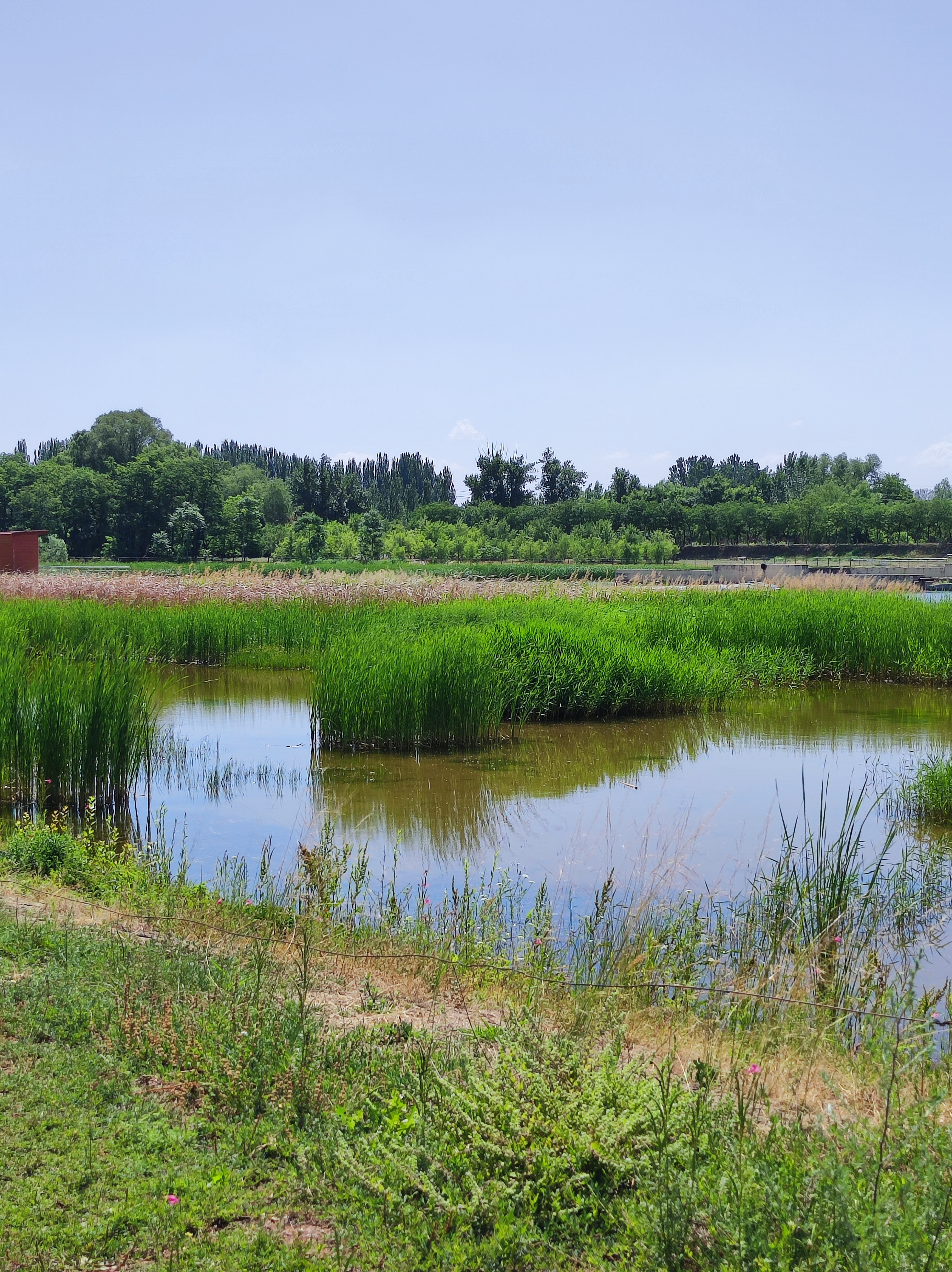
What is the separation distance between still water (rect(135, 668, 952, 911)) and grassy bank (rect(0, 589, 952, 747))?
1.44 feet

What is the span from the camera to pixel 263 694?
549 inches

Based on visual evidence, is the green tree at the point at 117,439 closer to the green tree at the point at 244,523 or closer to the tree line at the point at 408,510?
the tree line at the point at 408,510

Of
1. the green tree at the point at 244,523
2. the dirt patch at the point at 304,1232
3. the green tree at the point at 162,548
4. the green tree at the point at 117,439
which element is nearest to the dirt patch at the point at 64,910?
the dirt patch at the point at 304,1232

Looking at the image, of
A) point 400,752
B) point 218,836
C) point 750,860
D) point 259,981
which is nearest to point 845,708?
point 400,752

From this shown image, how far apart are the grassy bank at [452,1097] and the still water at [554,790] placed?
1356 millimetres

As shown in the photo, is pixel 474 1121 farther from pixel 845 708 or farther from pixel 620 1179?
pixel 845 708

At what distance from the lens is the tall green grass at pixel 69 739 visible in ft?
24.2

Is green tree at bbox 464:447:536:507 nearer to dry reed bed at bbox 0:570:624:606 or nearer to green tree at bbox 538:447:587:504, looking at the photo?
green tree at bbox 538:447:587:504

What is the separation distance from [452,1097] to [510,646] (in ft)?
31.7

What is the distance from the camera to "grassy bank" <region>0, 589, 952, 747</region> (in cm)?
1046

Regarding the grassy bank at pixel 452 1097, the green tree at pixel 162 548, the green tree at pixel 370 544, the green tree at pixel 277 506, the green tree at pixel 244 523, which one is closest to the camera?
the grassy bank at pixel 452 1097

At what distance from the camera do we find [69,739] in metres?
7.45

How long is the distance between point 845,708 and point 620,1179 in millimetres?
11807

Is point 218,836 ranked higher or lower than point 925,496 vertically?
lower
